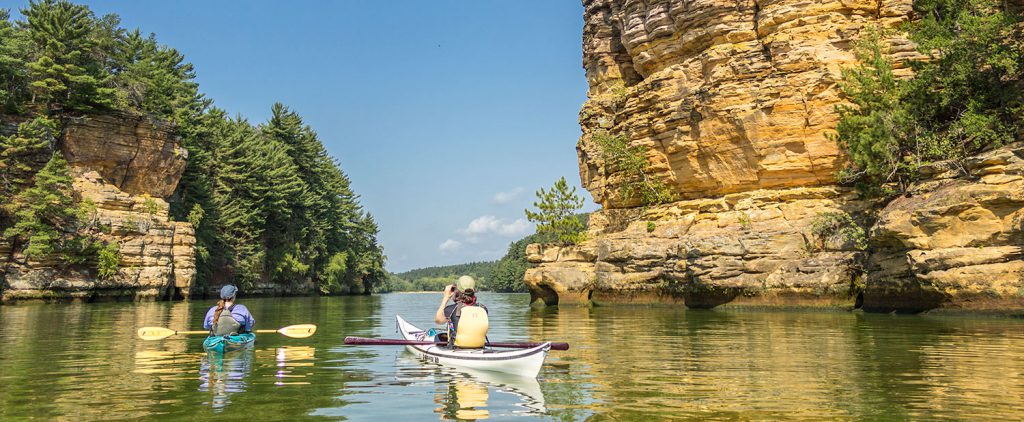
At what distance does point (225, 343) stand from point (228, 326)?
1.49ft

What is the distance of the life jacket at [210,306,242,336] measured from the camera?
1400 cm

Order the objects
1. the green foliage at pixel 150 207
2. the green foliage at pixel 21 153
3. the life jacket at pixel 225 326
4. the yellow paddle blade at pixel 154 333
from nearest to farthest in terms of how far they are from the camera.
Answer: the life jacket at pixel 225 326 → the yellow paddle blade at pixel 154 333 → the green foliage at pixel 21 153 → the green foliage at pixel 150 207

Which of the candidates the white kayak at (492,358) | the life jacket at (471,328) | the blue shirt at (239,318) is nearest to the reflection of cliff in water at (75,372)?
the blue shirt at (239,318)

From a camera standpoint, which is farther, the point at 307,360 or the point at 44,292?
the point at 44,292

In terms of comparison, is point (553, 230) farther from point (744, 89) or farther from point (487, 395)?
point (487, 395)

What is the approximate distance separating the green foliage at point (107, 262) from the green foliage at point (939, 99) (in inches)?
1581

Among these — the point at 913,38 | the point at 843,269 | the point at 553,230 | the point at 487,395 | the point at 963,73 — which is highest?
the point at 913,38

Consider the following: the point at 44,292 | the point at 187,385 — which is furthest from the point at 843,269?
the point at 44,292

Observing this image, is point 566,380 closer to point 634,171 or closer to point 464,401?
point 464,401

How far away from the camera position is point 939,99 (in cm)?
2984

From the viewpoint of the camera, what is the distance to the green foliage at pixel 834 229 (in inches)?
1197

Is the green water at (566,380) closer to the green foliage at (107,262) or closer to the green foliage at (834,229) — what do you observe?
the green foliage at (834,229)

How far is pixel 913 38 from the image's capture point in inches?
1324

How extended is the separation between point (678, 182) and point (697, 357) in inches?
1185
